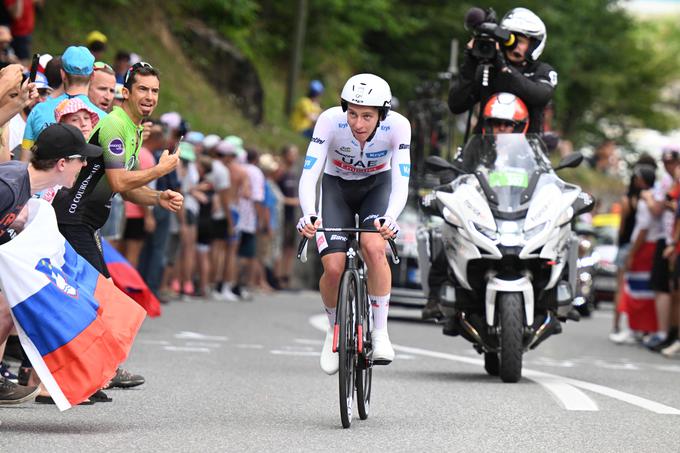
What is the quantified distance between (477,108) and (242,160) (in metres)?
10.4

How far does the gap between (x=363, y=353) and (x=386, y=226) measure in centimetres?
A: 73

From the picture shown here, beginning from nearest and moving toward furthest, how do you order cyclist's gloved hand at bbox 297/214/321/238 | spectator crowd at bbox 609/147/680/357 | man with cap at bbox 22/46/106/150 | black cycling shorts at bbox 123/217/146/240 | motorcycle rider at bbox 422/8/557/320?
cyclist's gloved hand at bbox 297/214/321/238 → man with cap at bbox 22/46/106/150 → motorcycle rider at bbox 422/8/557/320 → spectator crowd at bbox 609/147/680/357 → black cycling shorts at bbox 123/217/146/240

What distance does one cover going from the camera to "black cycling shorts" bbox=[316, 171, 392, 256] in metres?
10.2

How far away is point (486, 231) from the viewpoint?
1228 cm

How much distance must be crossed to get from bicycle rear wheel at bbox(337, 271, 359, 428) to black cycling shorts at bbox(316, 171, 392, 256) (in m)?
0.87

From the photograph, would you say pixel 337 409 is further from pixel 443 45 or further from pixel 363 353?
pixel 443 45

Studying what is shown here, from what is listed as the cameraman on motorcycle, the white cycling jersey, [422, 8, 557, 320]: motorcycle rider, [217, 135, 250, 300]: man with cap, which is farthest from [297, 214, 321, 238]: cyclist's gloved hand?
[217, 135, 250, 300]: man with cap

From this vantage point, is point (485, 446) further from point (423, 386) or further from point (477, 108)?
point (477, 108)

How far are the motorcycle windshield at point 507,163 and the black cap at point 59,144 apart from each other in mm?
4490

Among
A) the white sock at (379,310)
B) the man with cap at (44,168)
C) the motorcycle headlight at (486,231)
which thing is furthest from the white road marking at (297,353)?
the man with cap at (44,168)

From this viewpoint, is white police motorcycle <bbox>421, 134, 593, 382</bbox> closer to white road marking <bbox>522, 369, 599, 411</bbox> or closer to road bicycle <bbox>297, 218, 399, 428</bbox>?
white road marking <bbox>522, 369, 599, 411</bbox>

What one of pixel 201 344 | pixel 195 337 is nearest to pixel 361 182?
A: pixel 201 344

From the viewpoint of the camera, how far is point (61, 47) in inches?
1045

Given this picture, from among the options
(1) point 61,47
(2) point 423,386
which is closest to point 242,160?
(1) point 61,47
